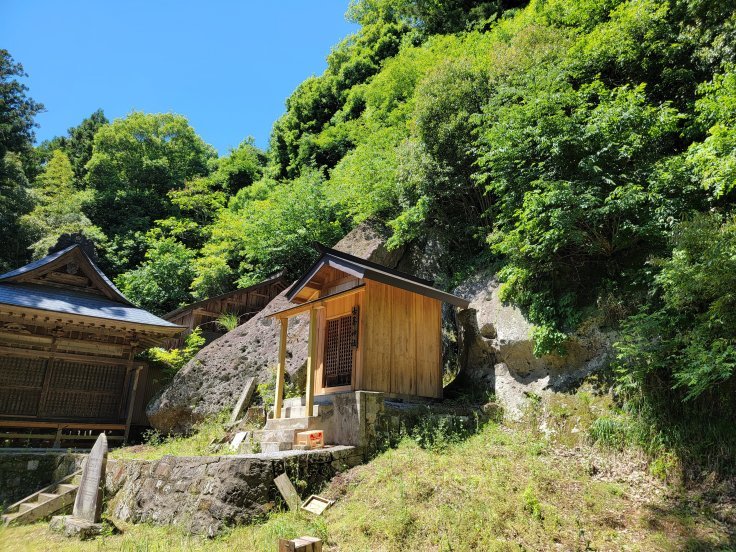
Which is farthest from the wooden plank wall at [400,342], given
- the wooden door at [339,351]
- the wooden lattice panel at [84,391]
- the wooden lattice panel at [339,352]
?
the wooden lattice panel at [84,391]

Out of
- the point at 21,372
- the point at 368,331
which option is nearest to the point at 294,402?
the point at 368,331

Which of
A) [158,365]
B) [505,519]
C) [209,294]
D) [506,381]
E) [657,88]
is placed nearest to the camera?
[505,519]

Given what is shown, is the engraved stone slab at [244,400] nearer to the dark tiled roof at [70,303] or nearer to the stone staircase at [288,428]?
the stone staircase at [288,428]

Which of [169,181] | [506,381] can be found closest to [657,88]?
[506,381]

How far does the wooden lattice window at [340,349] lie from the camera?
35.6 ft

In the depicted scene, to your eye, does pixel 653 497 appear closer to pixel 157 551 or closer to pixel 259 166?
pixel 157 551

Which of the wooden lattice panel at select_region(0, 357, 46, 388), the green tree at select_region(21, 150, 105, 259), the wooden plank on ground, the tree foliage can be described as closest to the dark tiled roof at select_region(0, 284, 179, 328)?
the wooden lattice panel at select_region(0, 357, 46, 388)

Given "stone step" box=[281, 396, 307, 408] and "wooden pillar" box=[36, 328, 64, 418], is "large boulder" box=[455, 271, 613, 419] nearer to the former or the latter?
"stone step" box=[281, 396, 307, 408]

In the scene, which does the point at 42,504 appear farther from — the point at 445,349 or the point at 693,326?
the point at 693,326

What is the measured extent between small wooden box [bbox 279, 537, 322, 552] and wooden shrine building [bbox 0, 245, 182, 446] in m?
11.8

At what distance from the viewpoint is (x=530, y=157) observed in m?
10.7

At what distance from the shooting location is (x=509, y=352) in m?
10.7

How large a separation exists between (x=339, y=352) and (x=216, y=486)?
15.4 feet

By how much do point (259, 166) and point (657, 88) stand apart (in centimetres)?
2999
